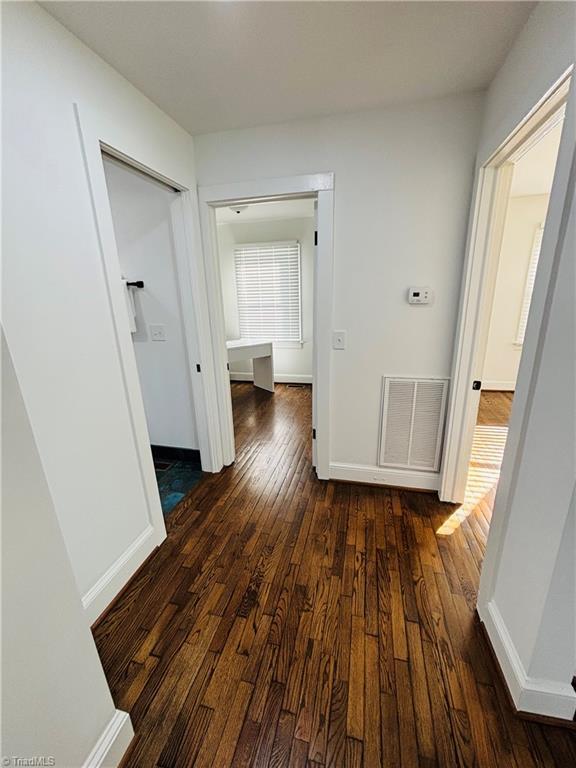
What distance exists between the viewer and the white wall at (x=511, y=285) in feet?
12.8

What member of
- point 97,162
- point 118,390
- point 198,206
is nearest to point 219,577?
point 118,390

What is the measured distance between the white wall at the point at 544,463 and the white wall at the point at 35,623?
4.72 ft

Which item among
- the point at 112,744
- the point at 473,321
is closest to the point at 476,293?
the point at 473,321

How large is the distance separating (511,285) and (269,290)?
351 centimetres

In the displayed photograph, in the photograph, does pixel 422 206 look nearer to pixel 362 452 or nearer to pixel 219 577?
pixel 362 452

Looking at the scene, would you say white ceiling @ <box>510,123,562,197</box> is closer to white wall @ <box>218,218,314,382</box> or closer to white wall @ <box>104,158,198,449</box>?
white wall @ <box>218,218,314,382</box>

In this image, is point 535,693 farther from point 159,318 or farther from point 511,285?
point 511,285

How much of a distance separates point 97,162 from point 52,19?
45 cm

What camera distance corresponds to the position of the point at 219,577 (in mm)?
1659

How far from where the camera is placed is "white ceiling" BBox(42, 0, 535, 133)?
3.80 feet

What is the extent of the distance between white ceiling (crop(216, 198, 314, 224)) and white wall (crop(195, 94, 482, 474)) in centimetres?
210

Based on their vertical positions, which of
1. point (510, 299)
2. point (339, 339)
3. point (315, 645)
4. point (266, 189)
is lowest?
point (315, 645)

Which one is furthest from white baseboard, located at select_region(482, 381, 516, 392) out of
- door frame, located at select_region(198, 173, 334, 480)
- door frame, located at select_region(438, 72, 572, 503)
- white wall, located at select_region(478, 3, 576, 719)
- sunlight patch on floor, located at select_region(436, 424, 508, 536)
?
white wall, located at select_region(478, 3, 576, 719)

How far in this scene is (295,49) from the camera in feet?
4.42
